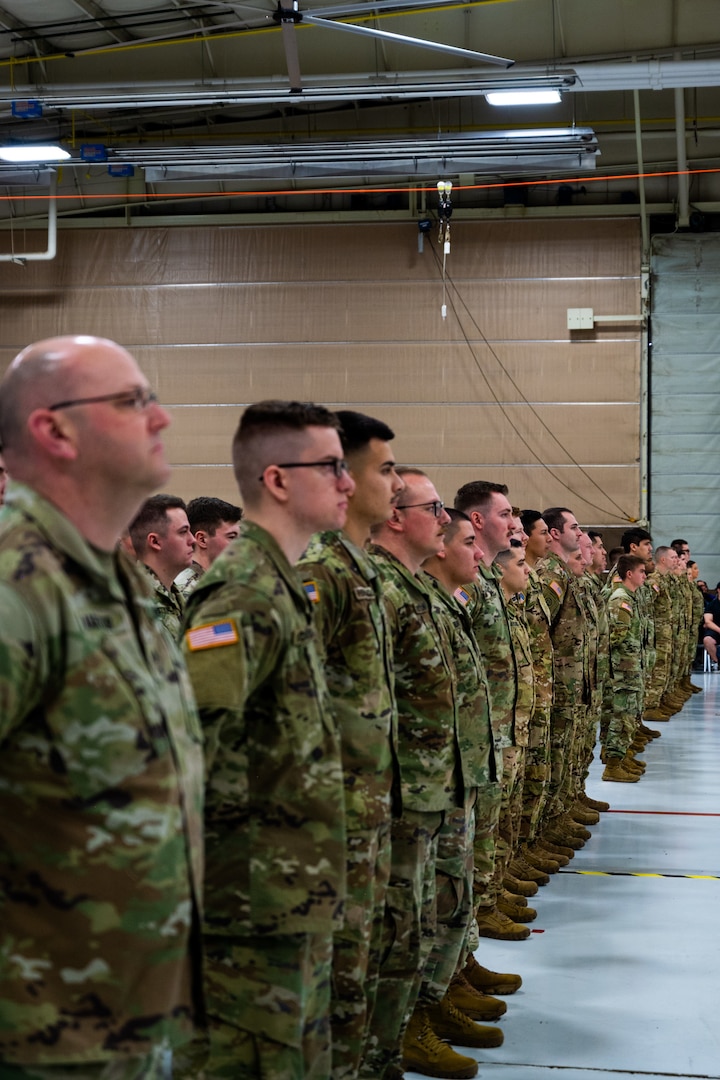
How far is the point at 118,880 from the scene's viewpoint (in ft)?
5.03

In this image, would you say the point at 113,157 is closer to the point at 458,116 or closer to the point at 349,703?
the point at 458,116

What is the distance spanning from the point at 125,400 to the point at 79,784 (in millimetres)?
498

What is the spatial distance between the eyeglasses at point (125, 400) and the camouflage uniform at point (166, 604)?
2.91 m

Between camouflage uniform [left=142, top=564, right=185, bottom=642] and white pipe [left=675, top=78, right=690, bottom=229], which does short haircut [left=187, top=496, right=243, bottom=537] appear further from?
white pipe [left=675, top=78, right=690, bottom=229]

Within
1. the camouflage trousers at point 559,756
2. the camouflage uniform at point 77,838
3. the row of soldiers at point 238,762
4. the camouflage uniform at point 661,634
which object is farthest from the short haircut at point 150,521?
the camouflage uniform at point 661,634

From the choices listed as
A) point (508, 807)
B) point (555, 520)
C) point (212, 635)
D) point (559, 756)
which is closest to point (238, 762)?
point (212, 635)

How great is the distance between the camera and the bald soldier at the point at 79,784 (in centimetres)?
150

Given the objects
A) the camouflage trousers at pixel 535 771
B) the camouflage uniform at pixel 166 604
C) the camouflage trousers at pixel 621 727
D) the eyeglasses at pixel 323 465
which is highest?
the eyeglasses at pixel 323 465

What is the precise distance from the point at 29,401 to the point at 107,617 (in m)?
0.30

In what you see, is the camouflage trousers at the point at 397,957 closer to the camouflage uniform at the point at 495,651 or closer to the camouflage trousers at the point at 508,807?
the camouflage uniform at the point at 495,651

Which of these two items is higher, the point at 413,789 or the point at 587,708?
the point at 413,789

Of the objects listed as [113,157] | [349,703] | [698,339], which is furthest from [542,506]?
[349,703]

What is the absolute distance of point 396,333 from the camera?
57.1 ft

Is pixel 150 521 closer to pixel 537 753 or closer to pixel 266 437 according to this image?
pixel 266 437
